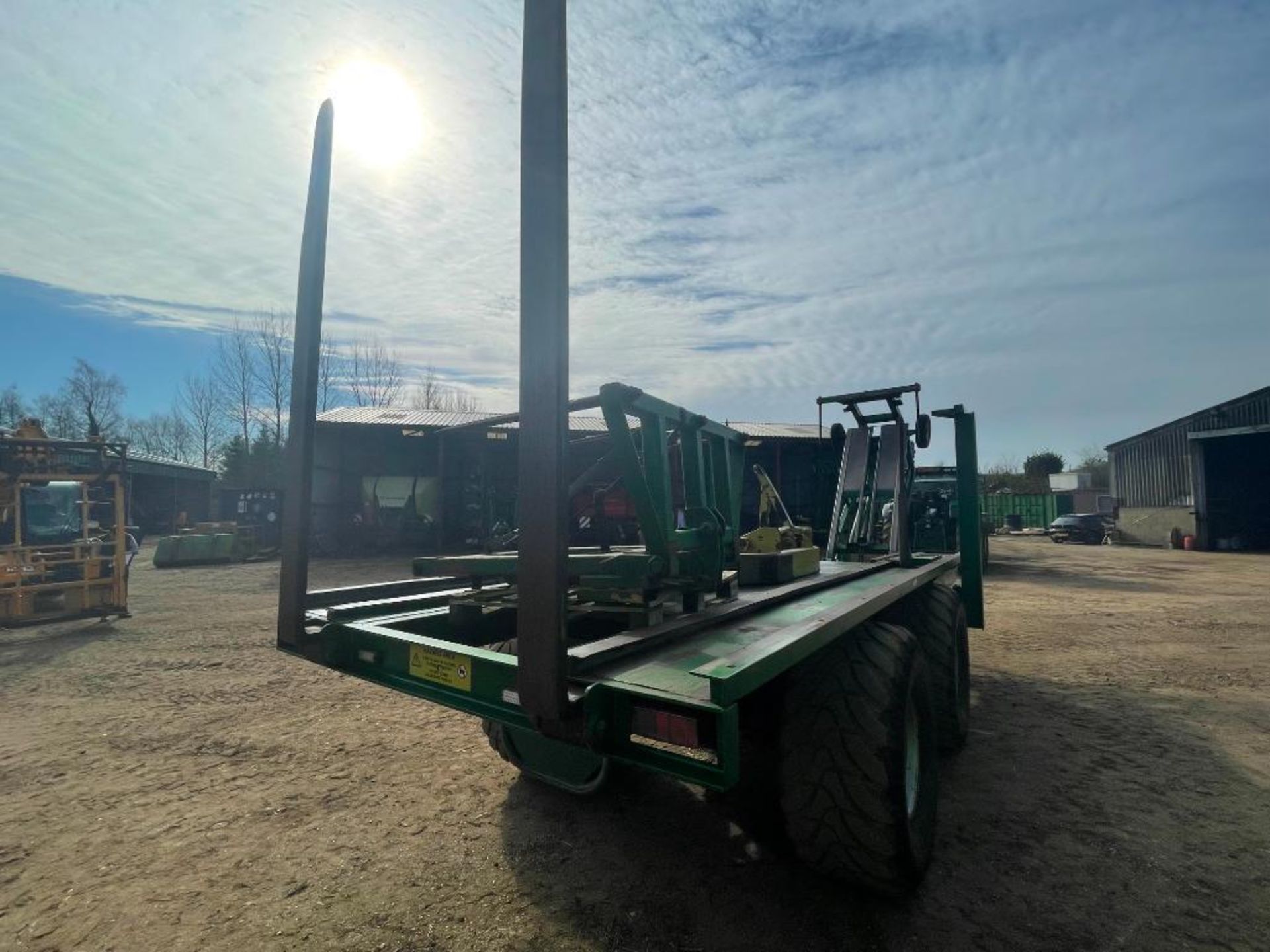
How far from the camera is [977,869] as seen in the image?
124 inches

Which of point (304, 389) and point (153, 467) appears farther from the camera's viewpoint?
point (153, 467)

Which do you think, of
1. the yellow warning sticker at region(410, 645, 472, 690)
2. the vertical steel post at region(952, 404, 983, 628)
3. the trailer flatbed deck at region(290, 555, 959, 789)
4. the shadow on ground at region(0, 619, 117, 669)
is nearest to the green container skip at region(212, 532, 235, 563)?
the shadow on ground at region(0, 619, 117, 669)

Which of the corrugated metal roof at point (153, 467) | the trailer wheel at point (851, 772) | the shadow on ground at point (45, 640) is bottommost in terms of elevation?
the shadow on ground at point (45, 640)

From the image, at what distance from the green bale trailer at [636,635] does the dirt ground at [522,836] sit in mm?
366

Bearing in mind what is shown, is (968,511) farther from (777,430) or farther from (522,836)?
(777,430)

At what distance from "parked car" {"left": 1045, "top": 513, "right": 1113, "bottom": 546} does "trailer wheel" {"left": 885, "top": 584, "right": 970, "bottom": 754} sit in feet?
96.8

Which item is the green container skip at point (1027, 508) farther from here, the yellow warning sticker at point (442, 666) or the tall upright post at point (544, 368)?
the tall upright post at point (544, 368)

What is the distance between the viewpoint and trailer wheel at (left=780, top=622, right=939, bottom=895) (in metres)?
2.49

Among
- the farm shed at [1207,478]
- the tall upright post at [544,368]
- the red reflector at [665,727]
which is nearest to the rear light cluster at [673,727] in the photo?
the red reflector at [665,727]

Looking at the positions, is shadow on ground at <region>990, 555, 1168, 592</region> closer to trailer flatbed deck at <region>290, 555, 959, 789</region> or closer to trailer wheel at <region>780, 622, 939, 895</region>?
trailer flatbed deck at <region>290, 555, 959, 789</region>

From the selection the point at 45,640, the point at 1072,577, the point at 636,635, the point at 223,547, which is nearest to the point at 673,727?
the point at 636,635

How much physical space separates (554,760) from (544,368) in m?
2.49

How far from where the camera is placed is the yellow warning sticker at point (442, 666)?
2.41 meters

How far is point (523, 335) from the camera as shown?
6.68ft
